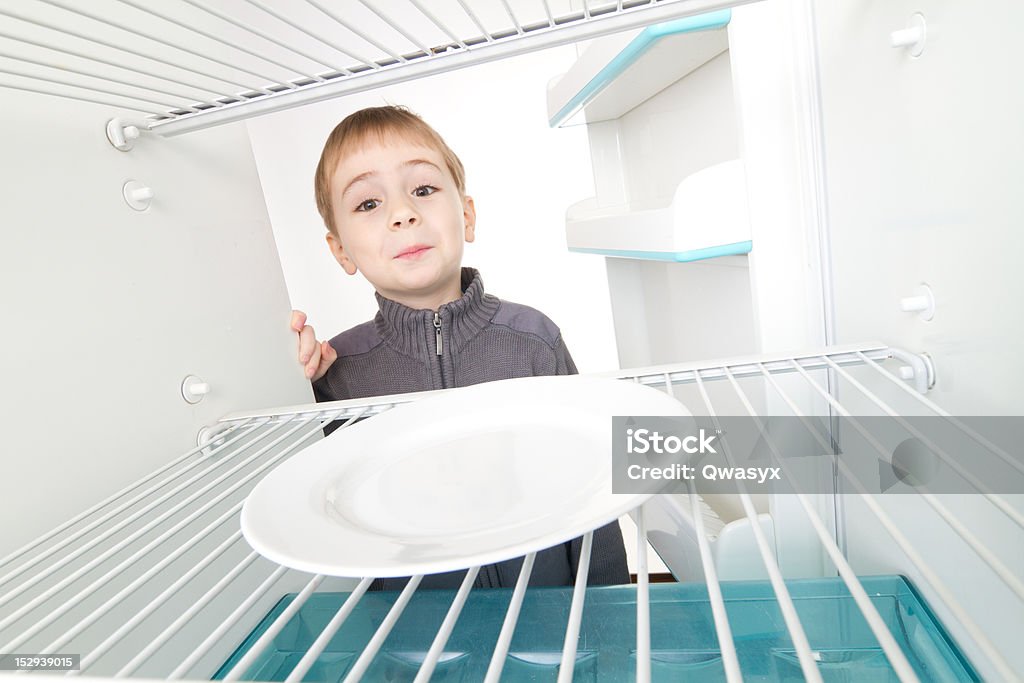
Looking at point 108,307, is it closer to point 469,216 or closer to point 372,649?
point 372,649

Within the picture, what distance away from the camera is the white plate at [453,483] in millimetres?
269

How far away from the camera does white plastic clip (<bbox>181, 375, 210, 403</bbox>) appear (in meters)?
0.59

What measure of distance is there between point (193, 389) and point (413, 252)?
39 cm

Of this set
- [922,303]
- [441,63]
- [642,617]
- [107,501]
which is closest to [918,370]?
[922,303]

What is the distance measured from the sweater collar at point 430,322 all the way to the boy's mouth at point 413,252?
74mm

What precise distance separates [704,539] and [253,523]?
222mm

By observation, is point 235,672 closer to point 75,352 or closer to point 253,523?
point 253,523

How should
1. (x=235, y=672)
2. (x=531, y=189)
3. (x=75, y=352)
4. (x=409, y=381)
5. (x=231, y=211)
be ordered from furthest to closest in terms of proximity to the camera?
(x=531, y=189) < (x=409, y=381) < (x=231, y=211) < (x=75, y=352) < (x=235, y=672)

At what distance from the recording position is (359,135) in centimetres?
93

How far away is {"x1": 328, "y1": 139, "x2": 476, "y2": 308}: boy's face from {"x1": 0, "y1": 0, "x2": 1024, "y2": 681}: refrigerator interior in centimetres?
Result: 17

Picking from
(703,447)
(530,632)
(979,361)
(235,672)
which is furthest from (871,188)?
(235,672)

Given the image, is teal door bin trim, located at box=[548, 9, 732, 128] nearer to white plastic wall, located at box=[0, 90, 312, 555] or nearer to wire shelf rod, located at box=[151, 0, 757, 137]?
wire shelf rod, located at box=[151, 0, 757, 137]

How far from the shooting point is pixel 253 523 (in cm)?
30

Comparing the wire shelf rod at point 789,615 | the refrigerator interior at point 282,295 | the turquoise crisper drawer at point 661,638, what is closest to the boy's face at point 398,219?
the refrigerator interior at point 282,295
